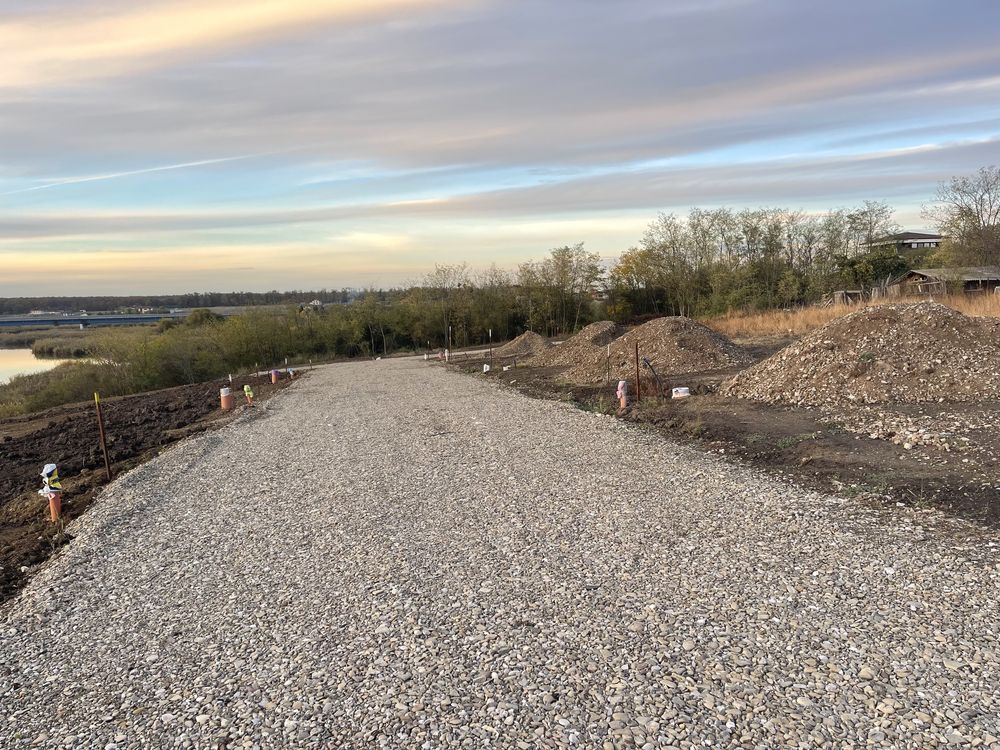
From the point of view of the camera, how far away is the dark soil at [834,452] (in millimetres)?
6734

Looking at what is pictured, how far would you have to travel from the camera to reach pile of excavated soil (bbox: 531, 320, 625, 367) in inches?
921

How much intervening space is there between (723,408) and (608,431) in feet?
8.07

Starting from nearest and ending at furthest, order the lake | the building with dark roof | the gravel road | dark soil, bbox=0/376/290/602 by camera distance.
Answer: the gravel road < dark soil, bbox=0/376/290/602 < the building with dark roof < the lake

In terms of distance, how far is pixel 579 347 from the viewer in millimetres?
24359

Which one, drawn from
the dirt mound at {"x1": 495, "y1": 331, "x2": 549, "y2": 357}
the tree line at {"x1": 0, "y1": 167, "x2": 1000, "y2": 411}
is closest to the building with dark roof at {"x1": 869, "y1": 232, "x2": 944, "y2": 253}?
the tree line at {"x1": 0, "y1": 167, "x2": 1000, "y2": 411}

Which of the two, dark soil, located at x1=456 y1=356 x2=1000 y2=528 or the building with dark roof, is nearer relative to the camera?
dark soil, located at x1=456 y1=356 x2=1000 y2=528

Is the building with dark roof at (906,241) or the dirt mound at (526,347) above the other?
the building with dark roof at (906,241)

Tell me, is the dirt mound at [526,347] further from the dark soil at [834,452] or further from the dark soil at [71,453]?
the dark soil at [834,452]

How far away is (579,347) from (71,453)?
51.9 ft

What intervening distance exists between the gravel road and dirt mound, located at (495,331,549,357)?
68.9ft

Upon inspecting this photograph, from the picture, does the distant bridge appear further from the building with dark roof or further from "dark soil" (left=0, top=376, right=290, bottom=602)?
the building with dark roof

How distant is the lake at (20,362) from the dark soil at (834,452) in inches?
1828

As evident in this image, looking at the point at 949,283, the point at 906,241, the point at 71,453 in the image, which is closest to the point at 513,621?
the point at 71,453

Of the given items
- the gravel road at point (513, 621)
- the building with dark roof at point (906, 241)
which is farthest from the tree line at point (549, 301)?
the gravel road at point (513, 621)
